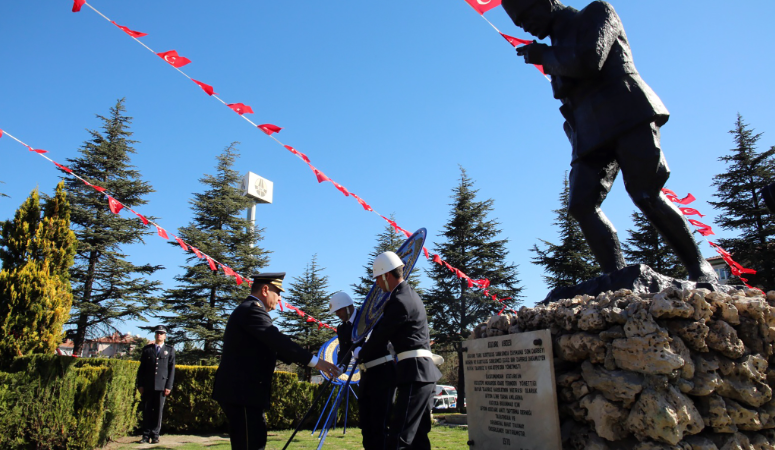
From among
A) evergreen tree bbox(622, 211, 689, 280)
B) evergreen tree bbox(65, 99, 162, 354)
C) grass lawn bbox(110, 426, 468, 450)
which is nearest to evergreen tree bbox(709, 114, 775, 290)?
evergreen tree bbox(622, 211, 689, 280)

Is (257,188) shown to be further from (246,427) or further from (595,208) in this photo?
(595,208)

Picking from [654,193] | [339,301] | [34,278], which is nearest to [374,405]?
[339,301]

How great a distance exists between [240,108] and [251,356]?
5.36 metres

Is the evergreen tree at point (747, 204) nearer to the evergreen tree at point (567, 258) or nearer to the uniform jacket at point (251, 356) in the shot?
the evergreen tree at point (567, 258)

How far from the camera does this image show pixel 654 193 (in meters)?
3.62

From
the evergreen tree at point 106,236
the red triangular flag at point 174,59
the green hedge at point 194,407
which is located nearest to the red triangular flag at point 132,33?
the red triangular flag at point 174,59

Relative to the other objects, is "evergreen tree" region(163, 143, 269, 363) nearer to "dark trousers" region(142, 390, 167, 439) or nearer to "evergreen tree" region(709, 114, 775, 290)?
"dark trousers" region(142, 390, 167, 439)

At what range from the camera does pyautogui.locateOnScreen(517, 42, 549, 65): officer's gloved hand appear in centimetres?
390

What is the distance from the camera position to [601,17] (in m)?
3.75

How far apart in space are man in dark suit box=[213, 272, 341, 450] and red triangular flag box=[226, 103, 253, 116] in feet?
15.9

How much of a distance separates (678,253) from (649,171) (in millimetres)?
677

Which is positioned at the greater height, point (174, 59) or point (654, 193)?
point (174, 59)

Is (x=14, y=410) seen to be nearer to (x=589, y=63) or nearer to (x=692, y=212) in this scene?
(x=589, y=63)

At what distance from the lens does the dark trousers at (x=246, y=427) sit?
3.53 m
